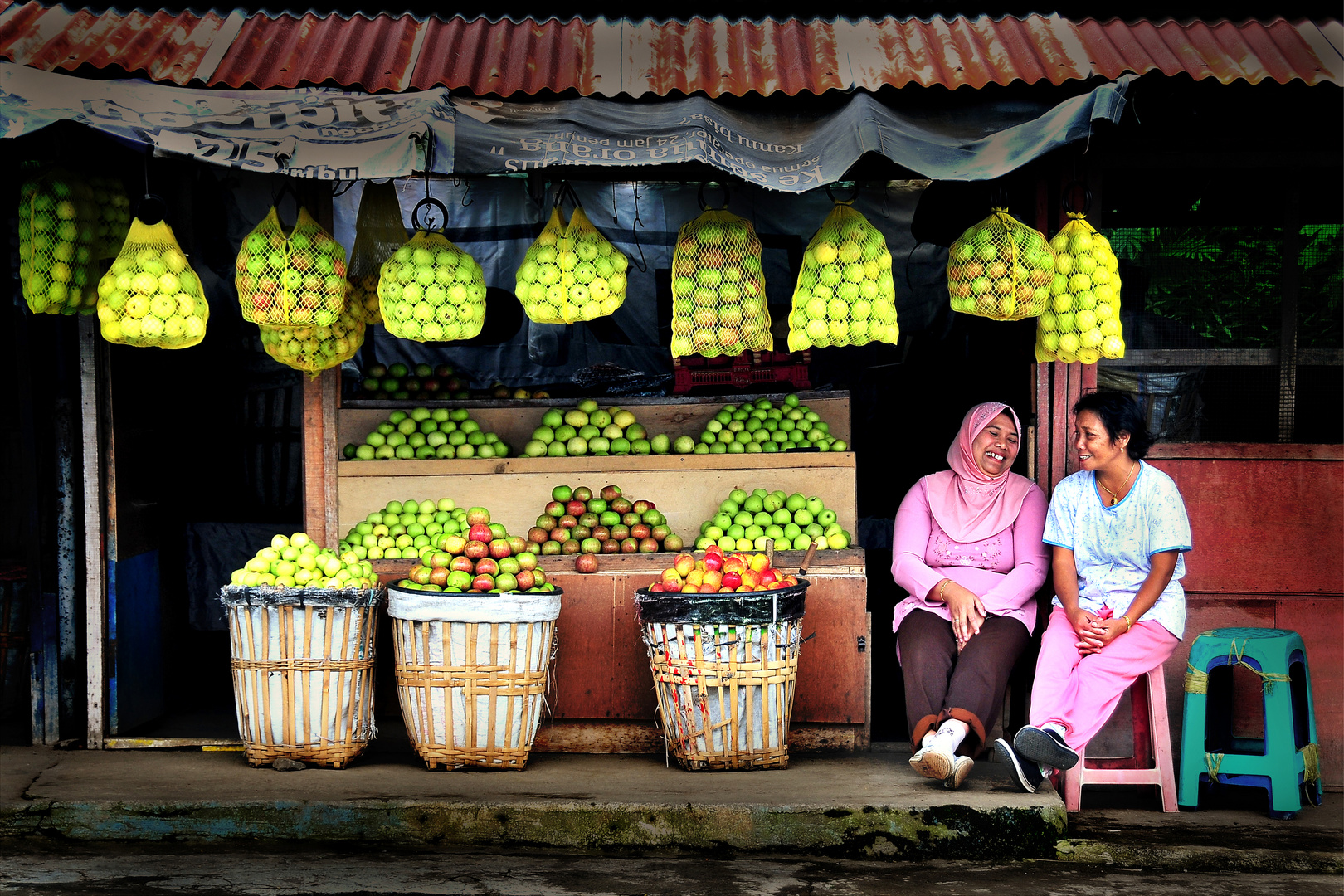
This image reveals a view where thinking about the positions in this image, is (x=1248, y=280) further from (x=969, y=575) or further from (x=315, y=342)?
(x=315, y=342)

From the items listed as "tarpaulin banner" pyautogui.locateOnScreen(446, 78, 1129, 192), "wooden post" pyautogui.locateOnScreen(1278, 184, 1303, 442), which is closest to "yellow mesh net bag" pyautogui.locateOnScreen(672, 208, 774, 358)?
"tarpaulin banner" pyautogui.locateOnScreen(446, 78, 1129, 192)

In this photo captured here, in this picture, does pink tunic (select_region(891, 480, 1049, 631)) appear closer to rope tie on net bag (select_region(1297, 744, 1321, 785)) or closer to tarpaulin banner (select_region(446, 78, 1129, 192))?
rope tie on net bag (select_region(1297, 744, 1321, 785))

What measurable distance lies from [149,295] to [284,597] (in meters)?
1.39

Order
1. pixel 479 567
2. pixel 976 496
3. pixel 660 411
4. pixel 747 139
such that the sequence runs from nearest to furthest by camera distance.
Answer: pixel 747 139 < pixel 479 567 < pixel 976 496 < pixel 660 411

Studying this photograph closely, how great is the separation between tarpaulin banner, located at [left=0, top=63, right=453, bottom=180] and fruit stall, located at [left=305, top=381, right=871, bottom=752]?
1.63 meters

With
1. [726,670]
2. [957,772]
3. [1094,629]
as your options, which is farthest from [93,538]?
[1094,629]

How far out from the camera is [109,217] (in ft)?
16.2

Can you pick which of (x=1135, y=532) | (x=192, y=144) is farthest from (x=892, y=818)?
(x=192, y=144)

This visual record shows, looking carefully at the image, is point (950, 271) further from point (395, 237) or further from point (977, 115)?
point (395, 237)

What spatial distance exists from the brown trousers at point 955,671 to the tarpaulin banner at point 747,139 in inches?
81.9

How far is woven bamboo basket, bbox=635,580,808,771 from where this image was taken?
4.71m

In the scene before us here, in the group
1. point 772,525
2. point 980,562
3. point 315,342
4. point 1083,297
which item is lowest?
point 980,562

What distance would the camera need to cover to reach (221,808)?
4.55m

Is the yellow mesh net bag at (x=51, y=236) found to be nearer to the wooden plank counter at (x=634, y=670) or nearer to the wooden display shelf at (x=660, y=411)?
the wooden display shelf at (x=660, y=411)
